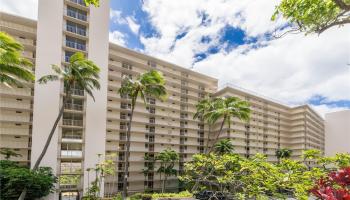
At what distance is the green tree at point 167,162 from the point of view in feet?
149

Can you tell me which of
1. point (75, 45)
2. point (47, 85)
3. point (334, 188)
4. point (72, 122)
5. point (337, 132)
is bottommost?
point (337, 132)

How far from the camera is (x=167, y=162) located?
49875 millimetres

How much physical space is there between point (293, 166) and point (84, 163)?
33582 millimetres

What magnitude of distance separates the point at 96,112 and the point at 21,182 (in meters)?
13.2

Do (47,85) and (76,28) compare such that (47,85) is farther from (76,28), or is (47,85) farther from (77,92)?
(76,28)

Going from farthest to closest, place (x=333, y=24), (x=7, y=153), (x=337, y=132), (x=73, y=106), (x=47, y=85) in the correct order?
(x=337, y=132) < (x=73, y=106) < (x=47, y=85) < (x=7, y=153) < (x=333, y=24)

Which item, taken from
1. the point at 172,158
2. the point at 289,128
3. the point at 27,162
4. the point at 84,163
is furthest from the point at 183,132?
the point at 289,128

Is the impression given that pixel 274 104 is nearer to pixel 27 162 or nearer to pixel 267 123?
pixel 267 123

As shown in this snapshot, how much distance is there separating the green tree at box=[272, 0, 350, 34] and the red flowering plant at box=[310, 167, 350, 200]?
4.39m

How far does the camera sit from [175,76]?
2333 inches

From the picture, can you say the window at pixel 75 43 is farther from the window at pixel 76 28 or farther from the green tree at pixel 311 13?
the green tree at pixel 311 13

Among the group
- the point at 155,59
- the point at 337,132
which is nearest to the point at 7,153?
the point at 155,59

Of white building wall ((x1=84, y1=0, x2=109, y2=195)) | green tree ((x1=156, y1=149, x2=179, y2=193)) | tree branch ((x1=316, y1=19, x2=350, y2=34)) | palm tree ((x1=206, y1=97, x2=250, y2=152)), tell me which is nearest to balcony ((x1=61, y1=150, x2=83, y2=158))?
white building wall ((x1=84, y1=0, x2=109, y2=195))

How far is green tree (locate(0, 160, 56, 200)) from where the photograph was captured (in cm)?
2625
